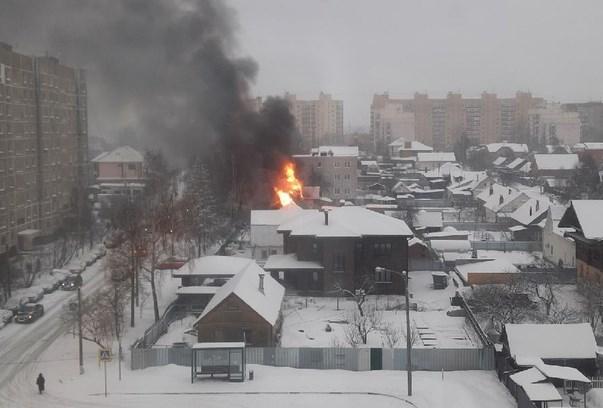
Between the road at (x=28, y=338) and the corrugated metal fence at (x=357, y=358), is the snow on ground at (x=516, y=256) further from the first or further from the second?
the road at (x=28, y=338)

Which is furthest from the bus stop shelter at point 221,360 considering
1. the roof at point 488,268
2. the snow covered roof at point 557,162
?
the snow covered roof at point 557,162

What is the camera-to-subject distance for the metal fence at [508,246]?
30969 mm

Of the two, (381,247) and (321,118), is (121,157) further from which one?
(321,118)

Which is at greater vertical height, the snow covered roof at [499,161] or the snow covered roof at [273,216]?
the snow covered roof at [499,161]

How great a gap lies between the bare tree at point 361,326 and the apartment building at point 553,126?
86.0 meters

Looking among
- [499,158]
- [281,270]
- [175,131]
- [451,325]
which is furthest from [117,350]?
[499,158]

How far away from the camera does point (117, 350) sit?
657 inches

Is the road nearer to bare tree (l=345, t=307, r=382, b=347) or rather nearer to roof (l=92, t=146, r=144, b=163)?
bare tree (l=345, t=307, r=382, b=347)

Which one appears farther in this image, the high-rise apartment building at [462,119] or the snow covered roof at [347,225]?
the high-rise apartment building at [462,119]

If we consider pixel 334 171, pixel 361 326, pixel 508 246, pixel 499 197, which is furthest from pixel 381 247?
pixel 334 171

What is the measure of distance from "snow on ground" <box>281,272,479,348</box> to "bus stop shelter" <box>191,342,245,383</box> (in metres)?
2.91

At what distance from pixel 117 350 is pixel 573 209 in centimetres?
1461

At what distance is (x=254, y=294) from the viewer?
57.7ft

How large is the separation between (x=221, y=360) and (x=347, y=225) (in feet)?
31.7
